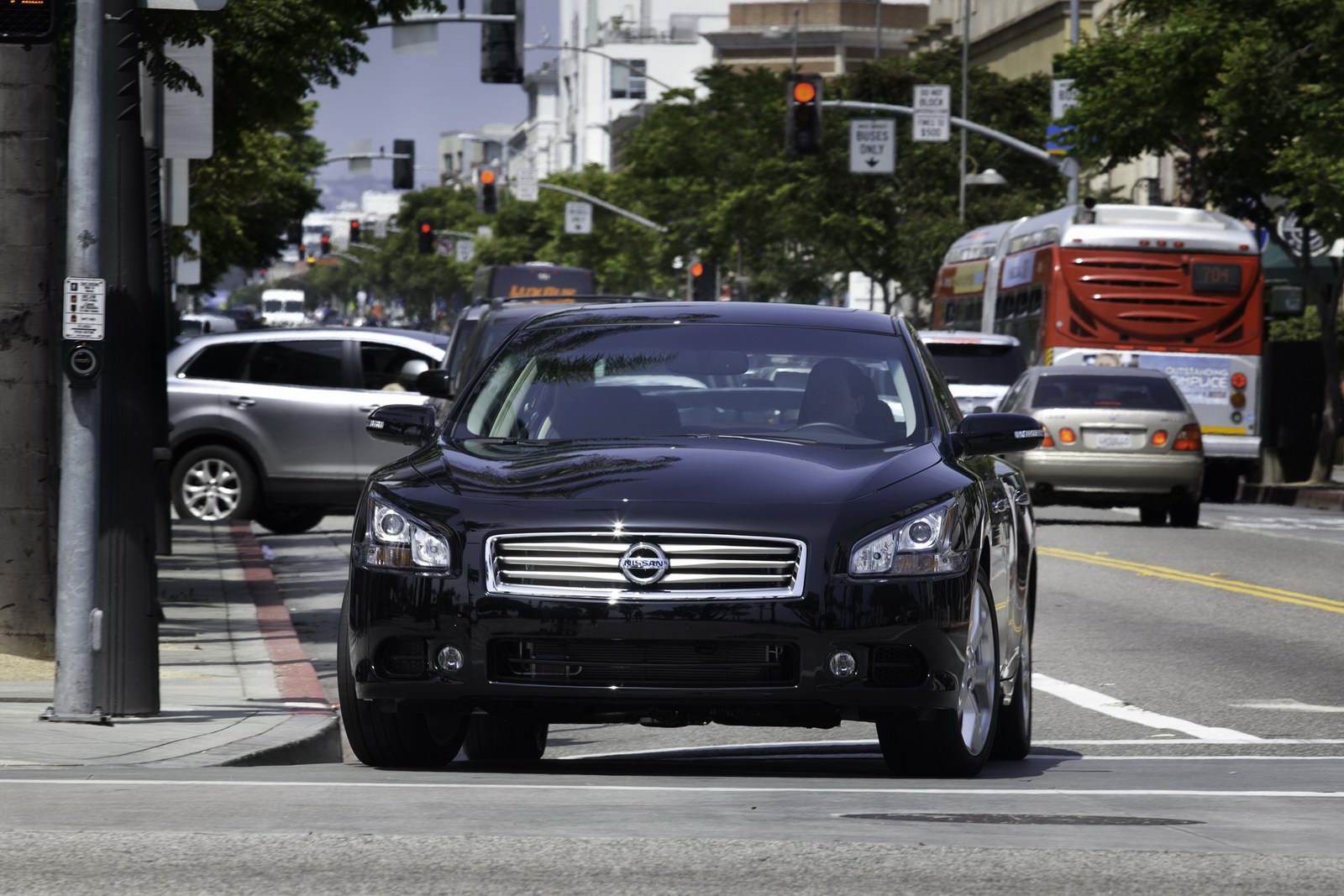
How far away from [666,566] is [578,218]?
9923cm

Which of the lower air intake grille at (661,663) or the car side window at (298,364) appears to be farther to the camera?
the car side window at (298,364)

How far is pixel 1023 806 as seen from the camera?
23.5ft

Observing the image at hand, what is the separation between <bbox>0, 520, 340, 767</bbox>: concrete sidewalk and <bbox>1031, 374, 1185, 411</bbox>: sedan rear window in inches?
470

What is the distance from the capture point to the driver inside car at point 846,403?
8.50 metres

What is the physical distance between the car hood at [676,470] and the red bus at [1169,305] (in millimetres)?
25374

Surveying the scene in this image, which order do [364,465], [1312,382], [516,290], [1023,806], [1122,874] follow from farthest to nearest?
[516,290]
[1312,382]
[364,465]
[1023,806]
[1122,874]

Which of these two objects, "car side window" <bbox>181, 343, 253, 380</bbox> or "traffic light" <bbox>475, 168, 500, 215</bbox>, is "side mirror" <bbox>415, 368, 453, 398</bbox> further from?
"traffic light" <bbox>475, 168, 500, 215</bbox>

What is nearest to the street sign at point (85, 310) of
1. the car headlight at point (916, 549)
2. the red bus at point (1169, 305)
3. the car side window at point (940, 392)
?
the car side window at point (940, 392)

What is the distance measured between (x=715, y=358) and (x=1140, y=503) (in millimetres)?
17737

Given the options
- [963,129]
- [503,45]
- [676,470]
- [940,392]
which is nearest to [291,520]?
[503,45]

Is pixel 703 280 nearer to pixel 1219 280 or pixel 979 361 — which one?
pixel 1219 280

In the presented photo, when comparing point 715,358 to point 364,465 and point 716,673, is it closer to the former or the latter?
point 716,673

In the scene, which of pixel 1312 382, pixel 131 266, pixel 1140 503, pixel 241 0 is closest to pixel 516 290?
pixel 1312 382

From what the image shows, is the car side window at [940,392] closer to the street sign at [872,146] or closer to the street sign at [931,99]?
the street sign at [931,99]
